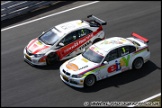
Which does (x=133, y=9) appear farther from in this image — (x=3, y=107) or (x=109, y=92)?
(x=3, y=107)

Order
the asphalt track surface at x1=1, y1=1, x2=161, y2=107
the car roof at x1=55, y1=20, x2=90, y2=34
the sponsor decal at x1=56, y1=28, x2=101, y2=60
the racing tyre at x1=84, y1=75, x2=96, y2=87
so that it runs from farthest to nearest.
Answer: the car roof at x1=55, y1=20, x2=90, y2=34 < the sponsor decal at x1=56, y1=28, x2=101, y2=60 < the racing tyre at x1=84, y1=75, x2=96, y2=87 < the asphalt track surface at x1=1, y1=1, x2=161, y2=107

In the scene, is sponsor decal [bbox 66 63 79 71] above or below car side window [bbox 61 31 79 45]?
below

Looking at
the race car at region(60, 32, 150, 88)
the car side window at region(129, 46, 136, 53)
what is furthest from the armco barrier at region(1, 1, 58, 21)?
the car side window at region(129, 46, 136, 53)

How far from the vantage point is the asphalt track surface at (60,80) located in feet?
53.0

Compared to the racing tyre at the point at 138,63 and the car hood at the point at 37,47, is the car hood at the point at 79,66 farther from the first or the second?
the racing tyre at the point at 138,63

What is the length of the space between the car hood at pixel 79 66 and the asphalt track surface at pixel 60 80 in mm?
784

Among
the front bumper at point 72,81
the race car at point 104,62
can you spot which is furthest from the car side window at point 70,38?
the front bumper at point 72,81

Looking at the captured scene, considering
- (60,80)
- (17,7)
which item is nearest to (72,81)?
(60,80)

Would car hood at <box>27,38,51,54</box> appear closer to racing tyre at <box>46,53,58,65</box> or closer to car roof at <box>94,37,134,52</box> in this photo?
racing tyre at <box>46,53,58,65</box>

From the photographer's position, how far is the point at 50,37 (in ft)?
63.1

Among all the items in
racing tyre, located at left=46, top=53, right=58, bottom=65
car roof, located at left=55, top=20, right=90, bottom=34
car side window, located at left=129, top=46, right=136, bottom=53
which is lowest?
racing tyre, located at left=46, top=53, right=58, bottom=65

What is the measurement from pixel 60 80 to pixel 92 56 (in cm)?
185

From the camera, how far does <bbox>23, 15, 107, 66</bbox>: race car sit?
18.6 meters

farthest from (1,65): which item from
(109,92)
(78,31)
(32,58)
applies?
(109,92)
